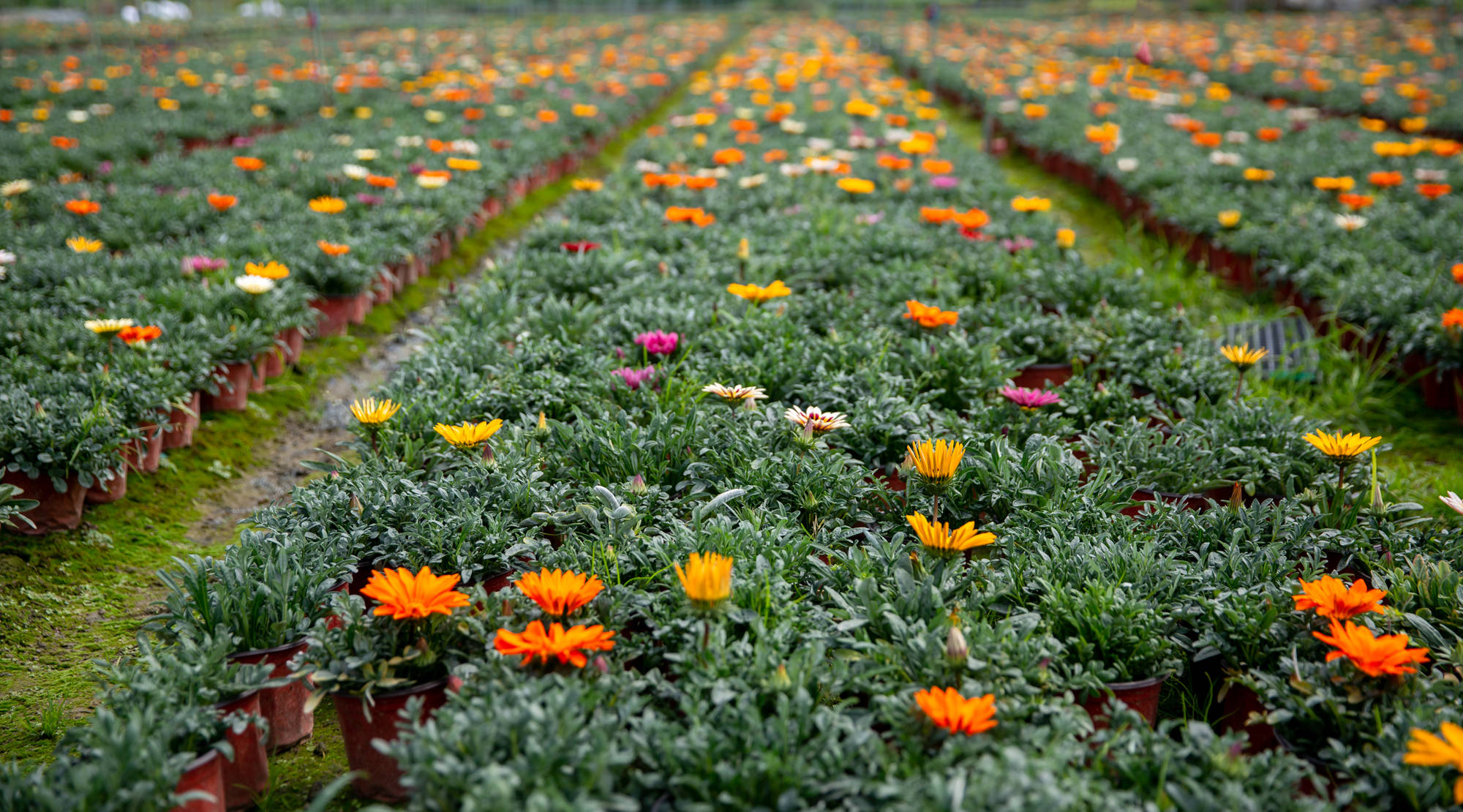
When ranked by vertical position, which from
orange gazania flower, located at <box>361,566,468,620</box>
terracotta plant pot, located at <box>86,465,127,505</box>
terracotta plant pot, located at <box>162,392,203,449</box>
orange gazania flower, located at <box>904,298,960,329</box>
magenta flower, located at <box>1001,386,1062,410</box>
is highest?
orange gazania flower, located at <box>904,298,960,329</box>

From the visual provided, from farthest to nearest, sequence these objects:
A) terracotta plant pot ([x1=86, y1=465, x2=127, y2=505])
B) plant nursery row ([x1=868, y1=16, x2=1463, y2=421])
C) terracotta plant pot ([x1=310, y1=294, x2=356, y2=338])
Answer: terracotta plant pot ([x1=310, y1=294, x2=356, y2=338]), plant nursery row ([x1=868, y1=16, x2=1463, y2=421]), terracotta plant pot ([x1=86, y1=465, x2=127, y2=505])

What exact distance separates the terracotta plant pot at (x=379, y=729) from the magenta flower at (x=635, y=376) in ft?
4.24

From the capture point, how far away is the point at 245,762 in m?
1.83

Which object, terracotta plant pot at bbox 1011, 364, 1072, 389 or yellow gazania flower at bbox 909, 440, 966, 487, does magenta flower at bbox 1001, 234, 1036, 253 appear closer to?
terracotta plant pot at bbox 1011, 364, 1072, 389

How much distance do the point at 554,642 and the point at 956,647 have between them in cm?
71

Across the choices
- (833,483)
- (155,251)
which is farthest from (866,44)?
(833,483)

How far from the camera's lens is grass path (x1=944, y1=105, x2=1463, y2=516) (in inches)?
128

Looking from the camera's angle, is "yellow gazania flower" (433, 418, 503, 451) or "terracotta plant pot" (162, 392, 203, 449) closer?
"yellow gazania flower" (433, 418, 503, 451)

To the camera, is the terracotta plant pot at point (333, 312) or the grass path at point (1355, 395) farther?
the terracotta plant pot at point (333, 312)

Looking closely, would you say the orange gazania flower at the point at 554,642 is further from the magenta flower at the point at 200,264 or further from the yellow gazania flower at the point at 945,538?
the magenta flower at the point at 200,264

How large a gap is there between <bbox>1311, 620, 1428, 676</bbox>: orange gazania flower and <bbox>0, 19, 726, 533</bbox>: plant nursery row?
301 cm

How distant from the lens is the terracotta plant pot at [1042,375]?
3430 millimetres

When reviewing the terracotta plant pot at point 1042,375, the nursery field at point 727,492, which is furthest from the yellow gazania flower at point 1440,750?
the terracotta plant pot at point 1042,375

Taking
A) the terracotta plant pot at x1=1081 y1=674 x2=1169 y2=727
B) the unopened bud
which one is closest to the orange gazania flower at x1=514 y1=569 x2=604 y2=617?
the unopened bud
